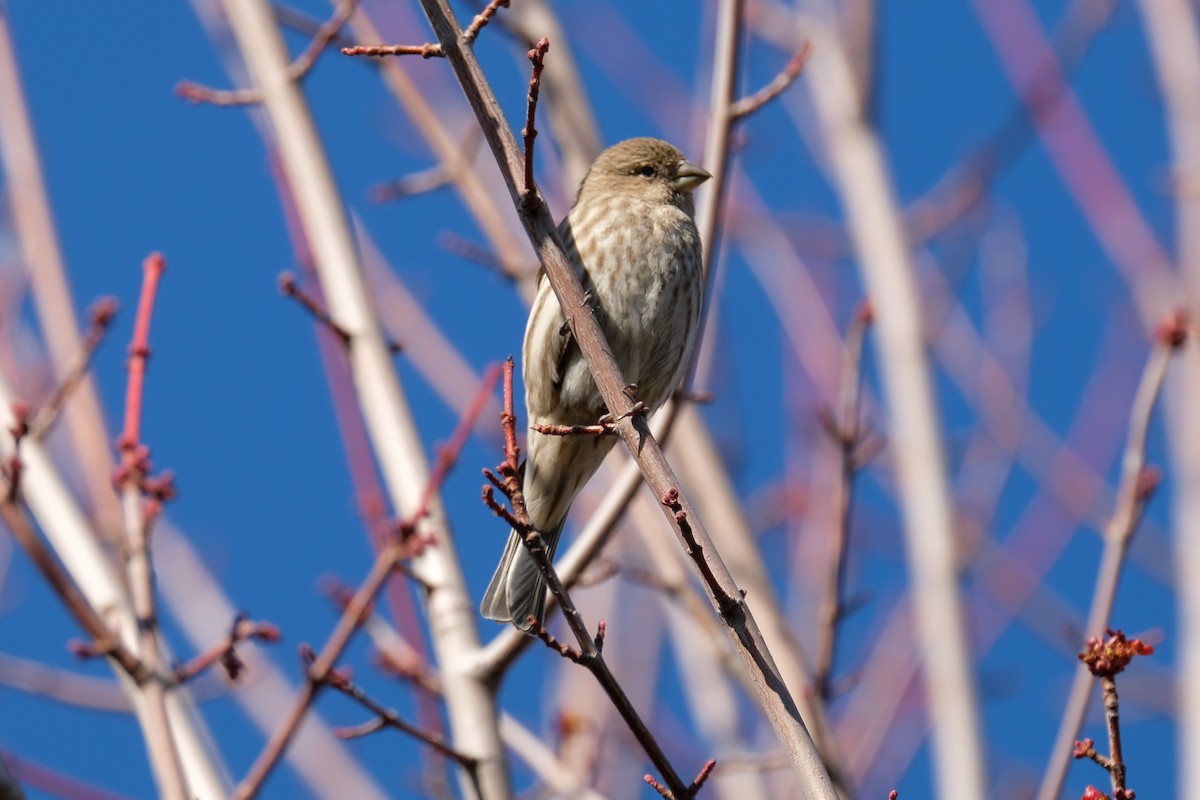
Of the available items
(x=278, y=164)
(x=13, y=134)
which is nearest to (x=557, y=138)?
(x=278, y=164)

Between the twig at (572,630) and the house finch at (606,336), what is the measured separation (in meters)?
1.40

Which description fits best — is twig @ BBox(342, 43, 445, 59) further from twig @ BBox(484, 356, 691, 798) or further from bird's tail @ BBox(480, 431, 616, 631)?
bird's tail @ BBox(480, 431, 616, 631)

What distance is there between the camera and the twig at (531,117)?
2.91m

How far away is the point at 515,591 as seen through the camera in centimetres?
429

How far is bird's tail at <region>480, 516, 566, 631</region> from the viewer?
4.26 m

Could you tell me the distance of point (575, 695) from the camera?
6.71 meters

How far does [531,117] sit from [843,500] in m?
1.81

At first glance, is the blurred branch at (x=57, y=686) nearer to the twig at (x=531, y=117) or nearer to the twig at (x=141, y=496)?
the twig at (x=141, y=496)

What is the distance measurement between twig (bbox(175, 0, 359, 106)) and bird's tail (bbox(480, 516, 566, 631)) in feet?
5.30

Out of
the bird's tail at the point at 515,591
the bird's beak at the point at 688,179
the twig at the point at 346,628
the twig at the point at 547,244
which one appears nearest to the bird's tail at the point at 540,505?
the bird's tail at the point at 515,591

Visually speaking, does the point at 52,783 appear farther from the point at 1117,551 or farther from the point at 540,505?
the point at 1117,551

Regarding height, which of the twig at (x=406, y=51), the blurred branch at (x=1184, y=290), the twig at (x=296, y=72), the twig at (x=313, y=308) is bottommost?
the twig at (x=406, y=51)

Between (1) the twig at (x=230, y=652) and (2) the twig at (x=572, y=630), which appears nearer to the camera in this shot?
(2) the twig at (x=572, y=630)

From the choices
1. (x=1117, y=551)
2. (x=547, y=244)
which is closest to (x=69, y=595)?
(x=547, y=244)
